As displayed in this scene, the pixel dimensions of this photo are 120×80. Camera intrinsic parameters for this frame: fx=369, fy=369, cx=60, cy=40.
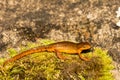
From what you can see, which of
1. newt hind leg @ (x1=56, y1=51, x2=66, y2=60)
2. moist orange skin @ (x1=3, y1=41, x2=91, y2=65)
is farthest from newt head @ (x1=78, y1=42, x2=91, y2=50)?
newt hind leg @ (x1=56, y1=51, x2=66, y2=60)

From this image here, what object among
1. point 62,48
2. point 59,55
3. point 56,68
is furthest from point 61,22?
point 56,68

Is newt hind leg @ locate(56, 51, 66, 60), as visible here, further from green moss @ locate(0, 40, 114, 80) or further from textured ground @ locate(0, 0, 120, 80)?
textured ground @ locate(0, 0, 120, 80)

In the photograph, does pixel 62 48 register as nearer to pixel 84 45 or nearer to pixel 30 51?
pixel 84 45

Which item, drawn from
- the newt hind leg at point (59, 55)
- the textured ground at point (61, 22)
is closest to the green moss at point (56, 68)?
the newt hind leg at point (59, 55)

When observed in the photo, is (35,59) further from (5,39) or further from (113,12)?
(113,12)

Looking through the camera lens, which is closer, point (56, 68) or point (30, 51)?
point (56, 68)

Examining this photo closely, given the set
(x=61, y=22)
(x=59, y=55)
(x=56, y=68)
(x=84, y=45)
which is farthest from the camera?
(x=61, y=22)
